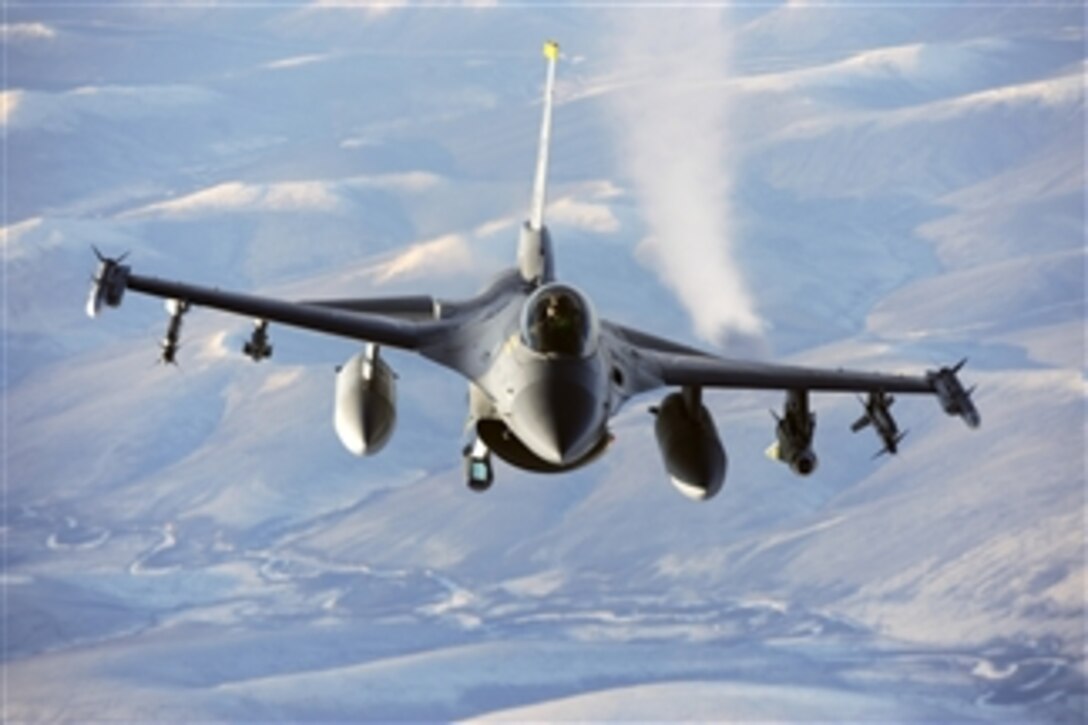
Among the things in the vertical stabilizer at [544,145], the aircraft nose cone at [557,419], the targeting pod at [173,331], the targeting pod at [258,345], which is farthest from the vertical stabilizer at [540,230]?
the targeting pod at [173,331]

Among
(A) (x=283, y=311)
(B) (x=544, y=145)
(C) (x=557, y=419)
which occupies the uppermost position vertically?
(B) (x=544, y=145)

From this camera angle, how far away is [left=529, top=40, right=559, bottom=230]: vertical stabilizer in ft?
122

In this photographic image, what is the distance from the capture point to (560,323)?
32281mm

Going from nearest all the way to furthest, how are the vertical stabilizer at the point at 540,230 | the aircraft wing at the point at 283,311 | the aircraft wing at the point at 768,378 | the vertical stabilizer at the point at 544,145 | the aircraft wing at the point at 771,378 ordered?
the aircraft wing at the point at 283,311 → the aircraft wing at the point at 771,378 → the aircraft wing at the point at 768,378 → the vertical stabilizer at the point at 544,145 → the vertical stabilizer at the point at 540,230

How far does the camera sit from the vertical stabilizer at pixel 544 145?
122 ft

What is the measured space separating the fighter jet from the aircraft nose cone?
0.02 meters

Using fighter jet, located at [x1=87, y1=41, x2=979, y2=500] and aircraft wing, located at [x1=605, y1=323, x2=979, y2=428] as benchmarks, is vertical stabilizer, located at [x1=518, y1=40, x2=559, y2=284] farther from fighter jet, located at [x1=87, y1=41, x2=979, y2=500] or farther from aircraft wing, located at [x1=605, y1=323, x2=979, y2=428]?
aircraft wing, located at [x1=605, y1=323, x2=979, y2=428]

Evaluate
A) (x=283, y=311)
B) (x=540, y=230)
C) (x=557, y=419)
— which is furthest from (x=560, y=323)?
(x=540, y=230)

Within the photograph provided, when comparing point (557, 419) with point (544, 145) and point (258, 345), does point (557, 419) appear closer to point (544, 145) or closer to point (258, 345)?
point (544, 145)

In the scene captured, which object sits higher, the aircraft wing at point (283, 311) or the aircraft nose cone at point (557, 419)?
the aircraft wing at point (283, 311)

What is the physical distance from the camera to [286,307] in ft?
Result: 115

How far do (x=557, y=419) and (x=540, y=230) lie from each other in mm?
8704

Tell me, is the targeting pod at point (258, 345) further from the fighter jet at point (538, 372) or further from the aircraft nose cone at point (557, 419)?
the aircraft nose cone at point (557, 419)

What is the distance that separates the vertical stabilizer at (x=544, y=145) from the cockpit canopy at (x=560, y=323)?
504 cm
